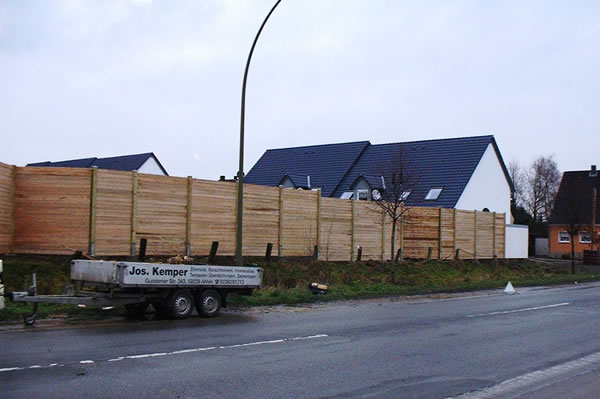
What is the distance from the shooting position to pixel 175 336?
40.5 feet

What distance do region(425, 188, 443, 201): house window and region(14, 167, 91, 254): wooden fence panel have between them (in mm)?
26854

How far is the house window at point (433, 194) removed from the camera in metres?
42.1

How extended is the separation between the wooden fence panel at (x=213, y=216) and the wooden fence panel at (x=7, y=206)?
5.69 m

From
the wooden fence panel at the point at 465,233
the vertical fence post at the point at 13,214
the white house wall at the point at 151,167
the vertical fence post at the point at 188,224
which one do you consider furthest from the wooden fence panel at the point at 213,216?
the white house wall at the point at 151,167

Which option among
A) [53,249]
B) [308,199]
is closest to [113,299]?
→ [53,249]

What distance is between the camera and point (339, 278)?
25.9 m

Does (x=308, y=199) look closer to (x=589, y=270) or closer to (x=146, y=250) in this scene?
(x=146, y=250)

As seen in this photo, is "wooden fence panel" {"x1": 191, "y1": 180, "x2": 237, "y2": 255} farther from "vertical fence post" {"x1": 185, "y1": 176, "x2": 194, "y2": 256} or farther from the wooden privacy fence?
"vertical fence post" {"x1": 185, "y1": 176, "x2": 194, "y2": 256}

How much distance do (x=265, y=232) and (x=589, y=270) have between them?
28.4 meters

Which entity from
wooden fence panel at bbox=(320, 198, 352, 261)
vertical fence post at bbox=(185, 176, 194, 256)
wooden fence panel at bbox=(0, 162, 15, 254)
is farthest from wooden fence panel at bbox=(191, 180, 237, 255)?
wooden fence panel at bbox=(0, 162, 15, 254)

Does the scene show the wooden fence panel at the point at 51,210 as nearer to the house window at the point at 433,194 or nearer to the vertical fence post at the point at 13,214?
the vertical fence post at the point at 13,214

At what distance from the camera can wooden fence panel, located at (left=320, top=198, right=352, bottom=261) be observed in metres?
27.4

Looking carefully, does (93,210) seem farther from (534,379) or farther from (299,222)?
(534,379)

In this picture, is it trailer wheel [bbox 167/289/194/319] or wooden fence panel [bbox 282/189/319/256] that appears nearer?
trailer wheel [bbox 167/289/194/319]
